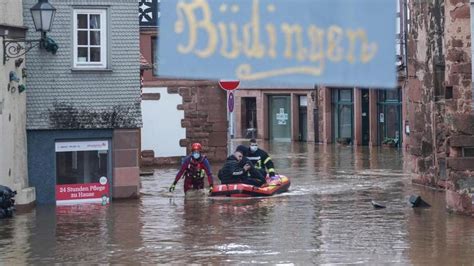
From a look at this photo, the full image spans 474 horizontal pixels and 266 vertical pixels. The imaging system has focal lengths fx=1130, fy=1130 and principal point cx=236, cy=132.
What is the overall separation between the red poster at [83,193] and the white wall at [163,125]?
46.3ft

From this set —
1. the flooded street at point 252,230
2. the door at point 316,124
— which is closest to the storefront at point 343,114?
the door at point 316,124

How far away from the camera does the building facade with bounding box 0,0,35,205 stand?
70.1ft

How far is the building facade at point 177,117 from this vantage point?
124 ft

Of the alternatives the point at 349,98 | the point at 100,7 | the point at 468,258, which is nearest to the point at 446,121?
the point at 468,258

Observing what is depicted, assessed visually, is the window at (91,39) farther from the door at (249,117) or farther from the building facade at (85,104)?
the door at (249,117)

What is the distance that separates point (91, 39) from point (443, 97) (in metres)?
7.86

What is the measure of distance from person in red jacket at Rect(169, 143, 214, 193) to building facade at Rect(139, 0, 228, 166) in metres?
12.6

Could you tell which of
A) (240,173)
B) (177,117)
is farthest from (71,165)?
(177,117)

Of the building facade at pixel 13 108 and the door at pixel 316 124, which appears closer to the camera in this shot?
the building facade at pixel 13 108

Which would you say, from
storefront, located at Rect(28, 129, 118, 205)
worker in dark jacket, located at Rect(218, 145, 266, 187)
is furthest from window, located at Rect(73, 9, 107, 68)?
worker in dark jacket, located at Rect(218, 145, 266, 187)

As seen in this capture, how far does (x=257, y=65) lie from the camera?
1816cm

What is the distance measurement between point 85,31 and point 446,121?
7.85 metres

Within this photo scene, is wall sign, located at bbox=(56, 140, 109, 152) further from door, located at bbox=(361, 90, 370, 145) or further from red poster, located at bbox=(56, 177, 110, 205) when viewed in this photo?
door, located at bbox=(361, 90, 370, 145)

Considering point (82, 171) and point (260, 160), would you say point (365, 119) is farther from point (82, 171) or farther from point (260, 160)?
point (82, 171)
